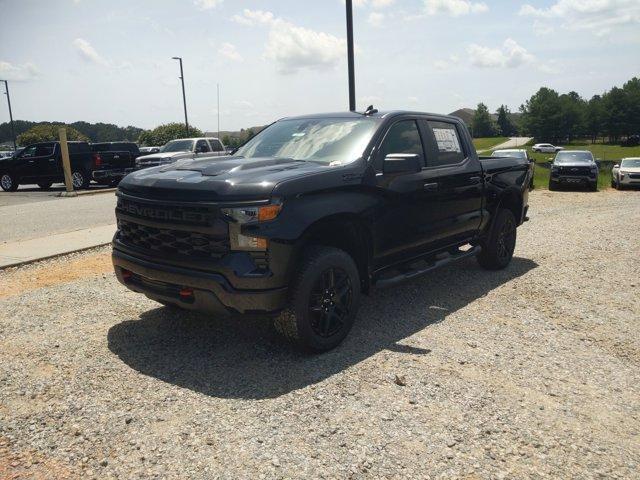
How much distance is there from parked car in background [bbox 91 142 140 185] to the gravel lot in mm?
15050

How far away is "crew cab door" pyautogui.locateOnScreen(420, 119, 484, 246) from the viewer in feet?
17.6

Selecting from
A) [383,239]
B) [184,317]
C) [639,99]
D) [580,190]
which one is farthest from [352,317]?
[639,99]

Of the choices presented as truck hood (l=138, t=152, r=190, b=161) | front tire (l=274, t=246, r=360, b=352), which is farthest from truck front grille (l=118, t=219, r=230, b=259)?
truck hood (l=138, t=152, r=190, b=161)

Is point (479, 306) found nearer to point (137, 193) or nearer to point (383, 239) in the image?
point (383, 239)

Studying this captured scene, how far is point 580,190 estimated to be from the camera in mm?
20969

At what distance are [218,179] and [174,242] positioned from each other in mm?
584

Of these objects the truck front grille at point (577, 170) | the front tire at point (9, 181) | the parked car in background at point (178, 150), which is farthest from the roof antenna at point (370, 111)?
the front tire at point (9, 181)

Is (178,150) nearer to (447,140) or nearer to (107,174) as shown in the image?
(107,174)

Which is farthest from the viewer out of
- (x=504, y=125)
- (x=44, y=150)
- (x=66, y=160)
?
(x=504, y=125)

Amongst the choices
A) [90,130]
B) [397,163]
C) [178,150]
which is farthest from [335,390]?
[90,130]

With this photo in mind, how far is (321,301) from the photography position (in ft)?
13.4

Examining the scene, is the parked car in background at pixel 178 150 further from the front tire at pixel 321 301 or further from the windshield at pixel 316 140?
the front tire at pixel 321 301

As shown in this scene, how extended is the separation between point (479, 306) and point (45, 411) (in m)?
3.97

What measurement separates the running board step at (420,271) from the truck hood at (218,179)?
3.74 feet
